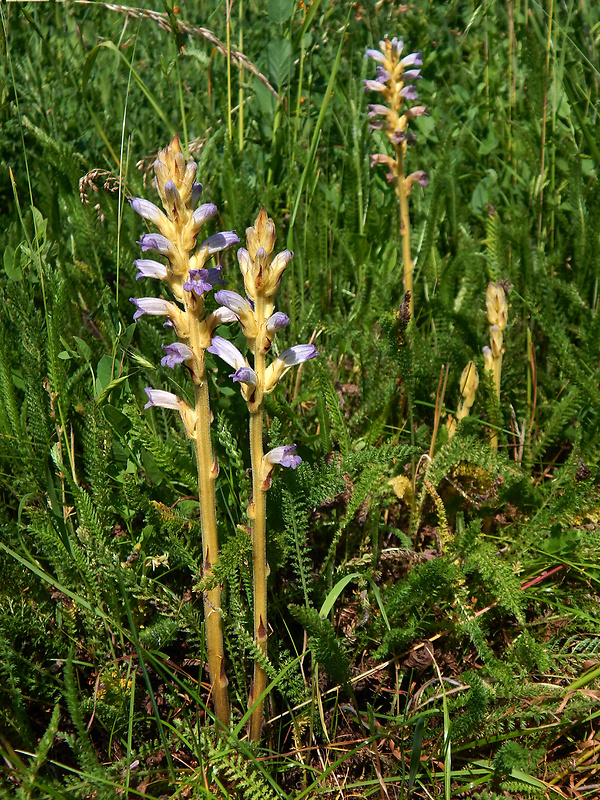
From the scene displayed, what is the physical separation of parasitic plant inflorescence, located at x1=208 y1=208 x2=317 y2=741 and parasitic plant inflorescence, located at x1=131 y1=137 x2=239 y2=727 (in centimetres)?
5

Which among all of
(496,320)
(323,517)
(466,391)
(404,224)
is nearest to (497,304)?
(496,320)

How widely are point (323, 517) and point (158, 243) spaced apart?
1.06m

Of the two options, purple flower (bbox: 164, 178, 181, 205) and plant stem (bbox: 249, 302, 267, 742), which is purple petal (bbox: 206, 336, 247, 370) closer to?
plant stem (bbox: 249, 302, 267, 742)

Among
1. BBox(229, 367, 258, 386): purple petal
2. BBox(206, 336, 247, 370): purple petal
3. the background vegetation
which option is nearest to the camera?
BBox(229, 367, 258, 386): purple petal

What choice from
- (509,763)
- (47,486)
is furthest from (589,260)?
(47,486)

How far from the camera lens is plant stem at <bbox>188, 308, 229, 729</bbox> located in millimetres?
1531

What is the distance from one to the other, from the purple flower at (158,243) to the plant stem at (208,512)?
14cm

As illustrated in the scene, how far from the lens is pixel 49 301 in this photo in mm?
2508

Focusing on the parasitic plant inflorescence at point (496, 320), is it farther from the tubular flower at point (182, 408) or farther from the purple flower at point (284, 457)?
the tubular flower at point (182, 408)

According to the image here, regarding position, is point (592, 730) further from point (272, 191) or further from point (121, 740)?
point (272, 191)

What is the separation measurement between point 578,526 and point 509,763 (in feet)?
2.98

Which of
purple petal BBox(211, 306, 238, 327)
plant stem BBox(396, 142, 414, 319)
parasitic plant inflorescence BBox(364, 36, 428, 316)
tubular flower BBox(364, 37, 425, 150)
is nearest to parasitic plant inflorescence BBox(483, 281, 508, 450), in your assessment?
plant stem BBox(396, 142, 414, 319)

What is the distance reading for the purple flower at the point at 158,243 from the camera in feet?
4.82

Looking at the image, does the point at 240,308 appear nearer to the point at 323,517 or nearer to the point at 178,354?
the point at 178,354
